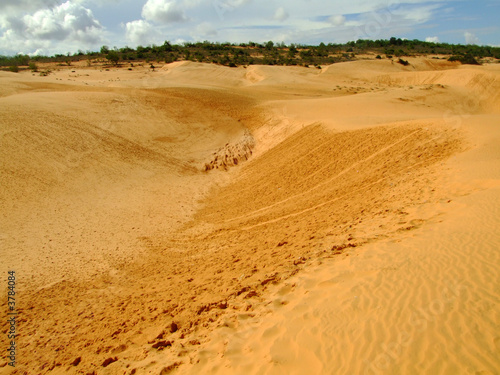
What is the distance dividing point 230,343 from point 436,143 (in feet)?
32.2

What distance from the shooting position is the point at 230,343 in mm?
4324

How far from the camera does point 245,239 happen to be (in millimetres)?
8391

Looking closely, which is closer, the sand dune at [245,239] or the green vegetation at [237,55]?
the sand dune at [245,239]

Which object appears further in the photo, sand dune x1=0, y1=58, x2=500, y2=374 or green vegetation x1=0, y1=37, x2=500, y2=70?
green vegetation x1=0, y1=37, x2=500, y2=70

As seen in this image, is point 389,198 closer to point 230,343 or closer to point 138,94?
point 230,343

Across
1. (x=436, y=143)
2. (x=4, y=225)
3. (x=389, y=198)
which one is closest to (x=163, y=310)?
(x=389, y=198)

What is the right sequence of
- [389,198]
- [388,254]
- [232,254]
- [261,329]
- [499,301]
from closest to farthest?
[499,301] → [261,329] → [388,254] → [232,254] → [389,198]

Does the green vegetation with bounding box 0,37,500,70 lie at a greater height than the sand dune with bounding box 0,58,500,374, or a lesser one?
greater

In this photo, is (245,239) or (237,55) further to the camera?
(237,55)

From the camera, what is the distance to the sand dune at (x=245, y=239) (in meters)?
4.10

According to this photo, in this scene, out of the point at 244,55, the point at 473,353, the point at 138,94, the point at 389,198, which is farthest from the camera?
the point at 244,55

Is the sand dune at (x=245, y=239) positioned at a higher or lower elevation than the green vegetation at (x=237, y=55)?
lower

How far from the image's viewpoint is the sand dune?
410 cm

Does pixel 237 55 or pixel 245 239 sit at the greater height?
pixel 237 55
